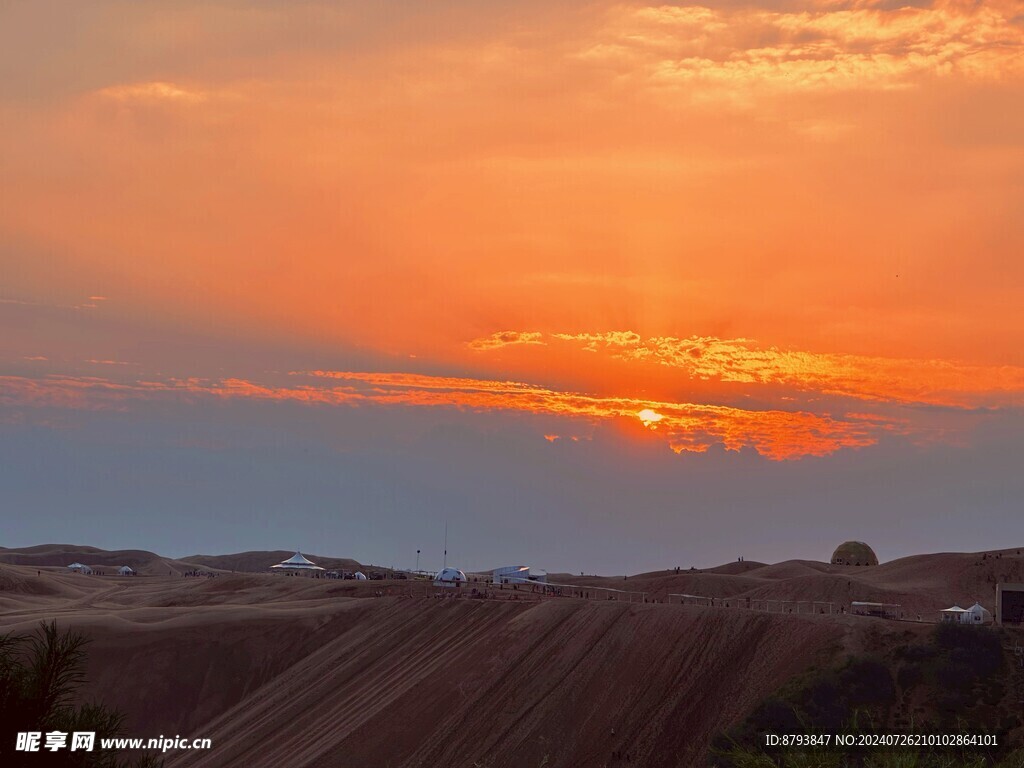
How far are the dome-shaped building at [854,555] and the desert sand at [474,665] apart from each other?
1261 centimetres

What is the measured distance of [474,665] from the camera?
64875mm

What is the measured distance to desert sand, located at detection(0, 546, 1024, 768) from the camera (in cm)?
5478

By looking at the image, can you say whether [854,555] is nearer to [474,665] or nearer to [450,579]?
[450,579]

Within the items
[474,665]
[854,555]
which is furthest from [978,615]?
[854,555]

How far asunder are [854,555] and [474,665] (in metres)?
56.3

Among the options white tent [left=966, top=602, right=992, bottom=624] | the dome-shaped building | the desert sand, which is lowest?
the desert sand

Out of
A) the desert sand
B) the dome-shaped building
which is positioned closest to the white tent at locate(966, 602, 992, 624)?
the desert sand

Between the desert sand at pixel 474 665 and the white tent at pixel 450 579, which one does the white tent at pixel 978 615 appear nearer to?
the desert sand at pixel 474 665

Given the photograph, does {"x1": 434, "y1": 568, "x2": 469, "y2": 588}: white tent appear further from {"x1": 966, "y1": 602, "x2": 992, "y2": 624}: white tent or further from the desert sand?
{"x1": 966, "y1": 602, "x2": 992, "y2": 624}: white tent

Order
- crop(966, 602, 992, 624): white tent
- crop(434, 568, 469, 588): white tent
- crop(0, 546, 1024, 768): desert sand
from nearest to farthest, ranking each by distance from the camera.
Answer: crop(0, 546, 1024, 768): desert sand
crop(966, 602, 992, 624): white tent
crop(434, 568, 469, 588): white tent

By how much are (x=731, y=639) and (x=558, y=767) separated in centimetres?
1185

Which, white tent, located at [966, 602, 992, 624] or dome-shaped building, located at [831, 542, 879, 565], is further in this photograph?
dome-shaped building, located at [831, 542, 879, 565]

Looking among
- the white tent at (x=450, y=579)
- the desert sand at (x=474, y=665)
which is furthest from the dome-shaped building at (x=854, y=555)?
the white tent at (x=450, y=579)

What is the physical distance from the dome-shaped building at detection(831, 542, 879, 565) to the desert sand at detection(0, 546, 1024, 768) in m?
12.6
